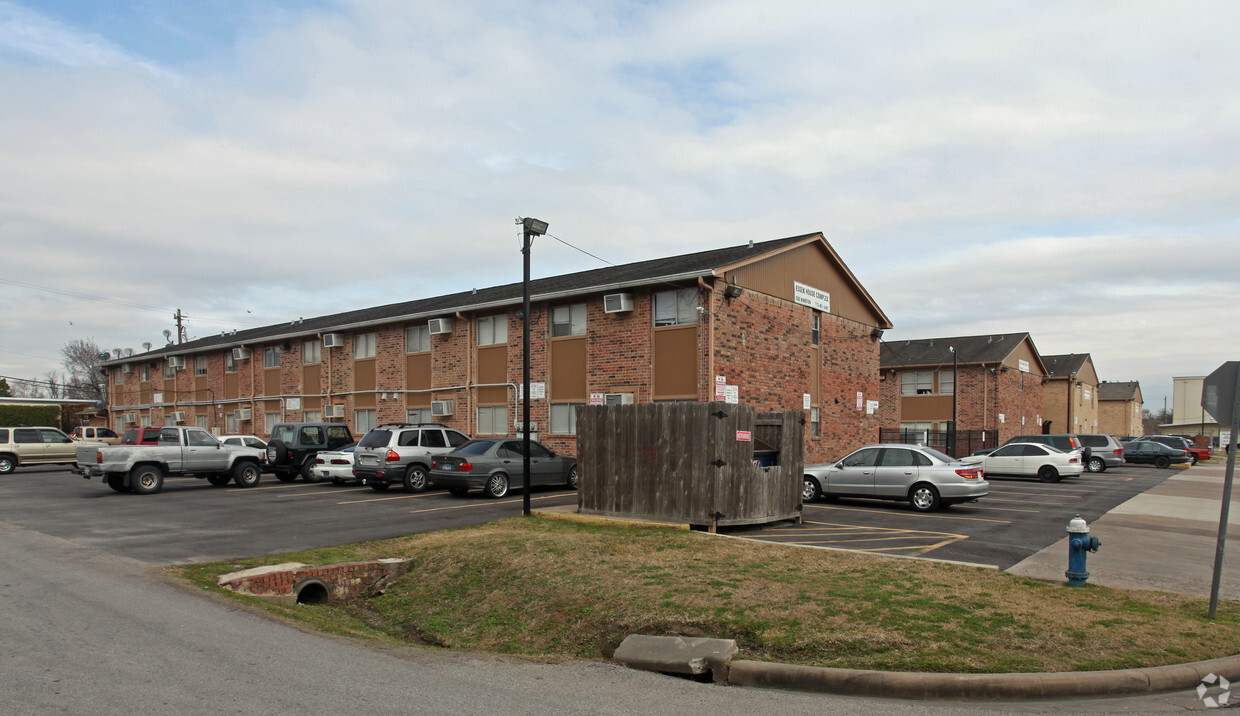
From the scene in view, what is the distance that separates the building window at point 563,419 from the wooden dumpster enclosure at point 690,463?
34.5ft

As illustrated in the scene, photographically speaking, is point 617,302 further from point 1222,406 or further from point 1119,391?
point 1119,391

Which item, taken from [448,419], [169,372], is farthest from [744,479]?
[169,372]

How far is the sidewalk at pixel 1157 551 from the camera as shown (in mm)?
9935

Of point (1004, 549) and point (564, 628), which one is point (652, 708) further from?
point (1004, 549)

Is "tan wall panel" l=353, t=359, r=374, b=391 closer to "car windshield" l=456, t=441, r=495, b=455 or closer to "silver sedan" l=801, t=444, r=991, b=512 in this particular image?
"car windshield" l=456, t=441, r=495, b=455

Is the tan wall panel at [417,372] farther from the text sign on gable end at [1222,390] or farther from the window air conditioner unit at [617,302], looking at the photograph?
the text sign on gable end at [1222,390]

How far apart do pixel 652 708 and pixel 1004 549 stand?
28.2ft

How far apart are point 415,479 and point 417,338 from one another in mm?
11201

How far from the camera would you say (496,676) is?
6.39 meters

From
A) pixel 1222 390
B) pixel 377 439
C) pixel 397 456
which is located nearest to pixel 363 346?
pixel 377 439

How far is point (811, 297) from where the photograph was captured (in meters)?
26.9

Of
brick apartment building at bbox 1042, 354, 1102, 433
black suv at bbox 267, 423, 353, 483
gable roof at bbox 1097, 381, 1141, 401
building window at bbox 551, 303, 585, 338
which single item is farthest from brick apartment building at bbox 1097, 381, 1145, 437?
black suv at bbox 267, 423, 353, 483

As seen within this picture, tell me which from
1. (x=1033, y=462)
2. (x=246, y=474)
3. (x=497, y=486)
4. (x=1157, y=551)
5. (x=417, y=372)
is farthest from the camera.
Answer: (x=417, y=372)

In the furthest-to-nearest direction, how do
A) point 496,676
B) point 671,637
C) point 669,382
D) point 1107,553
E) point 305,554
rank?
1. point 669,382
2. point 1107,553
3. point 305,554
4. point 671,637
5. point 496,676
